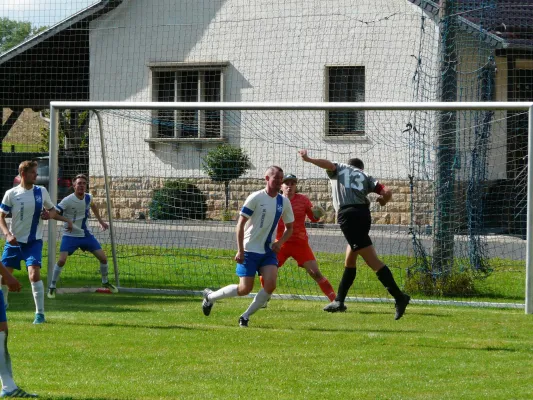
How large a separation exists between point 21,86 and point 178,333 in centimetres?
1470

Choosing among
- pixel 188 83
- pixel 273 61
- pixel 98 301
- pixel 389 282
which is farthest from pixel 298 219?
pixel 188 83

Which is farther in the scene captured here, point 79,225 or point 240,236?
point 79,225

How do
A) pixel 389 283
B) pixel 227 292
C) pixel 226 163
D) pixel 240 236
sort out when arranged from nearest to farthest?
pixel 240 236 → pixel 227 292 → pixel 389 283 → pixel 226 163

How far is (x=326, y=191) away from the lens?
18469 mm

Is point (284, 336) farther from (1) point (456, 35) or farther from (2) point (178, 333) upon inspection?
(1) point (456, 35)

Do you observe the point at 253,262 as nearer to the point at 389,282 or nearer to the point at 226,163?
the point at 389,282

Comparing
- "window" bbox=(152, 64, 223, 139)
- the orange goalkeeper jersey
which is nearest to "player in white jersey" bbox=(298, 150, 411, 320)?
the orange goalkeeper jersey

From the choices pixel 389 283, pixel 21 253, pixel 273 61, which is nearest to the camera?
pixel 389 283

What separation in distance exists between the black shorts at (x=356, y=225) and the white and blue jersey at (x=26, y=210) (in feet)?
11.9

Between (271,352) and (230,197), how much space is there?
8141 millimetres

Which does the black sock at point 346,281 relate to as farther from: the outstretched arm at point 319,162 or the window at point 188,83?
the window at point 188,83

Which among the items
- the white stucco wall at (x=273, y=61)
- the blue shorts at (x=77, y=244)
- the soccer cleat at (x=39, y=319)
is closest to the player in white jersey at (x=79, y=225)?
the blue shorts at (x=77, y=244)

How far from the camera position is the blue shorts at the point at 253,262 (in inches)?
470

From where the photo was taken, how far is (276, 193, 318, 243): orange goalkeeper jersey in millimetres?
13812
